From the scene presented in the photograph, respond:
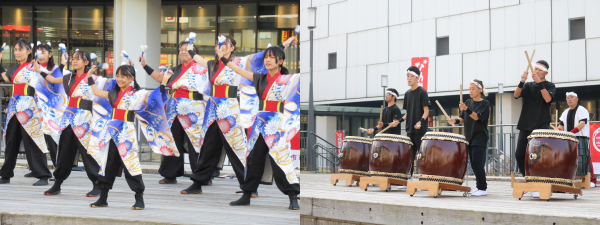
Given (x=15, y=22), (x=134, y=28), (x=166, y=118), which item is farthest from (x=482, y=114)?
(x=15, y=22)

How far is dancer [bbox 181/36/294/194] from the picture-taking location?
18.9ft

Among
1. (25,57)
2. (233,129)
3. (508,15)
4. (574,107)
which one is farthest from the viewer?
(508,15)

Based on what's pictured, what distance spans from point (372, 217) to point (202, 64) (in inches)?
95.6

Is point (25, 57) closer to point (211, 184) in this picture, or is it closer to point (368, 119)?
point (211, 184)

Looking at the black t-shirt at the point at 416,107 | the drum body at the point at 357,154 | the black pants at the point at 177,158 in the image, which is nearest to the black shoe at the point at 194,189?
the black pants at the point at 177,158

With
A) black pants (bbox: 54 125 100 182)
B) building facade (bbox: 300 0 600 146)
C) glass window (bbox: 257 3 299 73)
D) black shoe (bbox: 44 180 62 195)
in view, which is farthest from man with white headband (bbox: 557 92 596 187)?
glass window (bbox: 257 3 299 73)

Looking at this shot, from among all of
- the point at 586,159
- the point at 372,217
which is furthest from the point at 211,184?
the point at 586,159

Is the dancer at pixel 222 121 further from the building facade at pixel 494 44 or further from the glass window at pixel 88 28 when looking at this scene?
the glass window at pixel 88 28

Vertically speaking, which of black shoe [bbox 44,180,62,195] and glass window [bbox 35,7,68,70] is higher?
glass window [bbox 35,7,68,70]

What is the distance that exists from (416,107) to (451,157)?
1055mm

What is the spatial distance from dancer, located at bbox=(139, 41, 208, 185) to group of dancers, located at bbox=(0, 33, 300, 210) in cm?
1

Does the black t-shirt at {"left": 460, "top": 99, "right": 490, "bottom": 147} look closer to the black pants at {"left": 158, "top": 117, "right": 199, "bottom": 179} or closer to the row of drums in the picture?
the row of drums

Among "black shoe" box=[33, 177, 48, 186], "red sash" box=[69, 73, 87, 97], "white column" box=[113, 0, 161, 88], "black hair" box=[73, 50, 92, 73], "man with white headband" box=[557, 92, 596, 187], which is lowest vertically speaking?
"black shoe" box=[33, 177, 48, 186]

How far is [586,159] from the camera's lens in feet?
23.0
